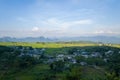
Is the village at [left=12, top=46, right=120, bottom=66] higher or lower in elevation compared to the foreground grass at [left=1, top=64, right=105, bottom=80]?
higher

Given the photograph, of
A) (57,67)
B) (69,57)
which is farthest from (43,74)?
(69,57)

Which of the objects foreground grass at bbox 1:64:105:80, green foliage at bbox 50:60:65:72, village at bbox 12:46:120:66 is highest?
village at bbox 12:46:120:66

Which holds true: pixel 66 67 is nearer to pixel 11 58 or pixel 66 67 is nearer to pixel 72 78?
pixel 11 58

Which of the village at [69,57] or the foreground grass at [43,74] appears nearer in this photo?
the foreground grass at [43,74]

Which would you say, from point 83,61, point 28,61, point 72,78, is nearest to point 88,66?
point 83,61

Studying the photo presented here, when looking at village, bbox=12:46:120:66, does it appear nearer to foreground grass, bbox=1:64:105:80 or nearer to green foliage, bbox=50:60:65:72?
foreground grass, bbox=1:64:105:80

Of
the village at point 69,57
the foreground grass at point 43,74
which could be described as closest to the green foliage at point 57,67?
the foreground grass at point 43,74

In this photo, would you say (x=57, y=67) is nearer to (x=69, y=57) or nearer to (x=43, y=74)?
(x=43, y=74)

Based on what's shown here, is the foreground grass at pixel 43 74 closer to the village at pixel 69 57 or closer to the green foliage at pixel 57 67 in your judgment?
the green foliage at pixel 57 67

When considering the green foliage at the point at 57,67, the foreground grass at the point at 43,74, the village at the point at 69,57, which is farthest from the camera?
the village at the point at 69,57

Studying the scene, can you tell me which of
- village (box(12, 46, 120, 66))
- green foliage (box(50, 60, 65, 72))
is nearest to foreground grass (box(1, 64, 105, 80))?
green foliage (box(50, 60, 65, 72))

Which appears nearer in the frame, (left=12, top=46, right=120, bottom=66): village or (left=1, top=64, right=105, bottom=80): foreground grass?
(left=1, top=64, right=105, bottom=80): foreground grass
